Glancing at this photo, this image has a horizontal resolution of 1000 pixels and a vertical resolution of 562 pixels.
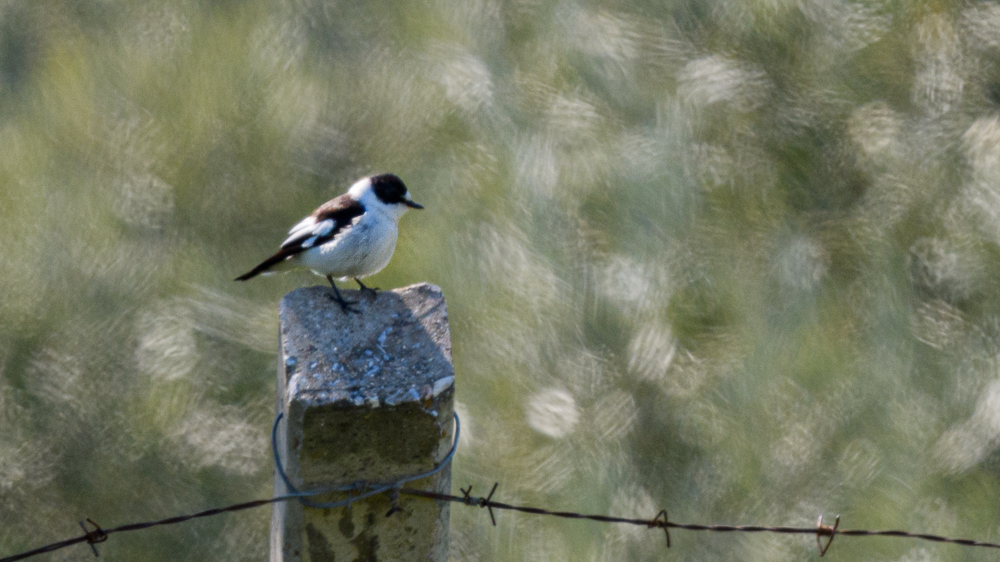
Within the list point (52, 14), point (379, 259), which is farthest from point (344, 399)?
point (52, 14)

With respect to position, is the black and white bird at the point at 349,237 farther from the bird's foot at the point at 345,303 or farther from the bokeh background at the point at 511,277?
the bokeh background at the point at 511,277

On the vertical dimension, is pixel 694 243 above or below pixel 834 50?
below

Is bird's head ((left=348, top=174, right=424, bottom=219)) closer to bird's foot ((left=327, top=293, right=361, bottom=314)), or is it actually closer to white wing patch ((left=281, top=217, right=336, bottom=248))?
white wing patch ((left=281, top=217, right=336, bottom=248))

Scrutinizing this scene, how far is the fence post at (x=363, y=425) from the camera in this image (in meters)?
1.82

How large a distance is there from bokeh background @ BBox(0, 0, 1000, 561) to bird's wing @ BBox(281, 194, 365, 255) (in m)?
1.66

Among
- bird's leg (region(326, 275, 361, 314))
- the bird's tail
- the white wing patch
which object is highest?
bird's leg (region(326, 275, 361, 314))

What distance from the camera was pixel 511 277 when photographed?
4875mm

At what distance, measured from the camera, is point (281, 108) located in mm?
5277

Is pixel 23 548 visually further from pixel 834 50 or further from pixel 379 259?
pixel 834 50

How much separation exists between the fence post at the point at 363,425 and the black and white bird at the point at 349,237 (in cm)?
90

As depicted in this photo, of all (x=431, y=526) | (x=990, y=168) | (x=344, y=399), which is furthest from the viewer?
(x=990, y=168)

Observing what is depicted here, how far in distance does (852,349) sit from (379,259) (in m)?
3.12

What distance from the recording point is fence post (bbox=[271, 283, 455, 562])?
5.97 ft

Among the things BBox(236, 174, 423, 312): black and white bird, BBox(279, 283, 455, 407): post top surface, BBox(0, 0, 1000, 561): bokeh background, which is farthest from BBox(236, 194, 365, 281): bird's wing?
BBox(0, 0, 1000, 561): bokeh background
